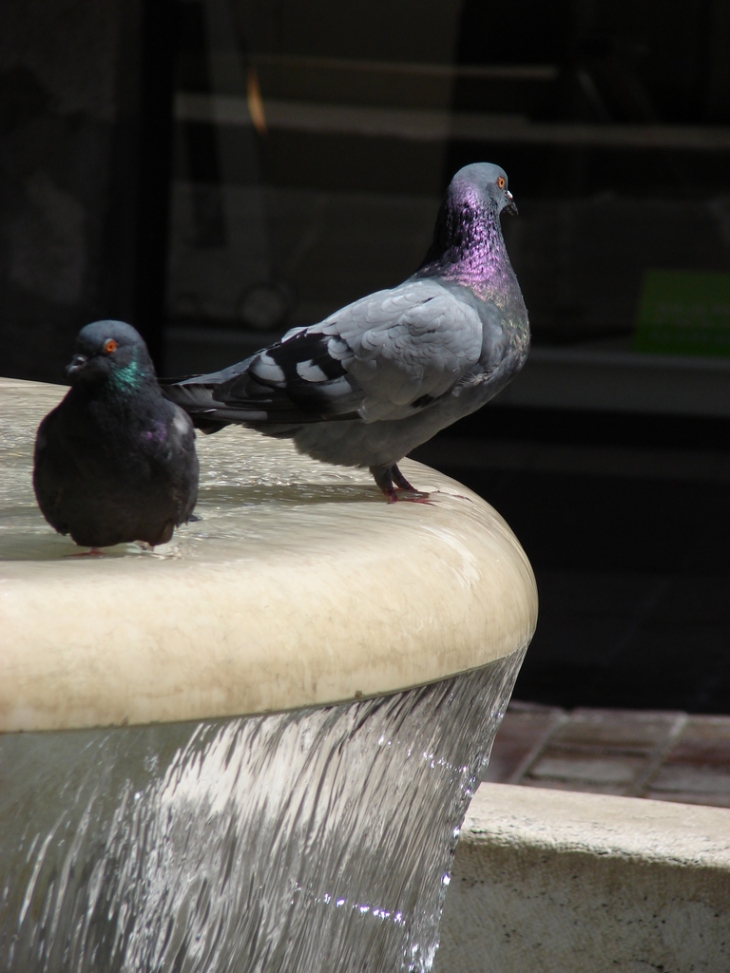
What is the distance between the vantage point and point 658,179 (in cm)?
756

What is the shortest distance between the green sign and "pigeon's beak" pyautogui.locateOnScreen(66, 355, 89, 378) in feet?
21.7

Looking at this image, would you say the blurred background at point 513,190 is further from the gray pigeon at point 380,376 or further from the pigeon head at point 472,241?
the gray pigeon at point 380,376

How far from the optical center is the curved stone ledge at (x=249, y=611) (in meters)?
1.06

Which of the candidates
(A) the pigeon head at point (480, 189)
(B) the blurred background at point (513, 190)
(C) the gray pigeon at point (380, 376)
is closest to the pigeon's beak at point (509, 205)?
(A) the pigeon head at point (480, 189)

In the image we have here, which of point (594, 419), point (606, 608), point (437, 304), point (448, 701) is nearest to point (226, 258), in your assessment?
point (594, 419)

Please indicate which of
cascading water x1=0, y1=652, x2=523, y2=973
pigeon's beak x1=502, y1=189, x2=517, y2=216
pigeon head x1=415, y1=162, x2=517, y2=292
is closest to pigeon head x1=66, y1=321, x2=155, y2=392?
cascading water x1=0, y1=652, x2=523, y2=973

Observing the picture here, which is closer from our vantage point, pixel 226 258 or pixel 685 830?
pixel 685 830

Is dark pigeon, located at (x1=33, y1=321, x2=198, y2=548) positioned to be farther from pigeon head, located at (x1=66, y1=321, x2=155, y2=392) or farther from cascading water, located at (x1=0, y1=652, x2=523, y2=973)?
cascading water, located at (x1=0, y1=652, x2=523, y2=973)

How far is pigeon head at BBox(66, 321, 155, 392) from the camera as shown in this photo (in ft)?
3.88

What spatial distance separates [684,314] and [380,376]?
6072mm

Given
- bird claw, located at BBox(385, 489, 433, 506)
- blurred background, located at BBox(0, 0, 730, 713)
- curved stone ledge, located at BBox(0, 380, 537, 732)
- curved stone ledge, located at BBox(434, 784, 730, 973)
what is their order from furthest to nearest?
blurred background, located at BBox(0, 0, 730, 713) < curved stone ledge, located at BBox(434, 784, 730, 973) < bird claw, located at BBox(385, 489, 433, 506) < curved stone ledge, located at BBox(0, 380, 537, 732)

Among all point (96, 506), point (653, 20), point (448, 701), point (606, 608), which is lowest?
point (606, 608)

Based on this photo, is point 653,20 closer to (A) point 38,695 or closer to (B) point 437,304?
(B) point 437,304

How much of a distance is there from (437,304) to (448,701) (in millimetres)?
656
